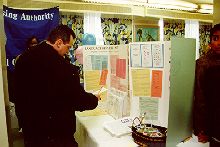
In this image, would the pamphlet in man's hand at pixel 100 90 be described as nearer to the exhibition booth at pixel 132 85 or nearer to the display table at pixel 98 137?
the exhibition booth at pixel 132 85

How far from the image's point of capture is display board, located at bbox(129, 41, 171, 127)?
182cm

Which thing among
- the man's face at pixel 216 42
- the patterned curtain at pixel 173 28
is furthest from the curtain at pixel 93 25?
the man's face at pixel 216 42

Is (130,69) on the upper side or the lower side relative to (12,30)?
lower

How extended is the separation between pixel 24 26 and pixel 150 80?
2.55 m

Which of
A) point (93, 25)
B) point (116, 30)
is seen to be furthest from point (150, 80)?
point (116, 30)

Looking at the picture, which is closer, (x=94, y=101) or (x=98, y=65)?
(x=94, y=101)

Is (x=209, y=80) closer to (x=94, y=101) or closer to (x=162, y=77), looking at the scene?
(x=162, y=77)

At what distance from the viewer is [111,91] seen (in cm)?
250

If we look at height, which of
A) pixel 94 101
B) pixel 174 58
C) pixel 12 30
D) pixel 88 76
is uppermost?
pixel 12 30

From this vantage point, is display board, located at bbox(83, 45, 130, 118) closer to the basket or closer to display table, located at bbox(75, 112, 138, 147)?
display table, located at bbox(75, 112, 138, 147)

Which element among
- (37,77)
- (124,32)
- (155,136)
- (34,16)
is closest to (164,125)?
(155,136)

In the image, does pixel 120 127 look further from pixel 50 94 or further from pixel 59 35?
pixel 59 35

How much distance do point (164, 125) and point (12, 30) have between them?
2826mm

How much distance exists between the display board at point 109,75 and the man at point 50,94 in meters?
0.33
